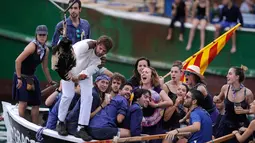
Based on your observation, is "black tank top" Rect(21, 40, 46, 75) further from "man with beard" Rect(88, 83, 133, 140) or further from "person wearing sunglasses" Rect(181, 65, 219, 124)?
"person wearing sunglasses" Rect(181, 65, 219, 124)

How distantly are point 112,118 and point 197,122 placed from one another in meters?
1.17

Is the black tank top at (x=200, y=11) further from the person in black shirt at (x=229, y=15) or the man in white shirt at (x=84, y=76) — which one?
the man in white shirt at (x=84, y=76)

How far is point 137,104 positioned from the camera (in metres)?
13.1

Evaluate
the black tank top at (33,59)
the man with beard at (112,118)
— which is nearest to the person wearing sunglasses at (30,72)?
the black tank top at (33,59)

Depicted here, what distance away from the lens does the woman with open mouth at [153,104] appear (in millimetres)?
13258

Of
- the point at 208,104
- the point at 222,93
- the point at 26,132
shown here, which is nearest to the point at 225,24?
the point at 222,93

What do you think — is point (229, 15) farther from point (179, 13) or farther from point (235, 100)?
point (235, 100)

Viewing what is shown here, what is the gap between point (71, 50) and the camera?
42.1 feet

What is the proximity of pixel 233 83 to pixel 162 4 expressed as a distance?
9.07 m

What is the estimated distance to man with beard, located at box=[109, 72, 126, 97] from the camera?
13.2 metres

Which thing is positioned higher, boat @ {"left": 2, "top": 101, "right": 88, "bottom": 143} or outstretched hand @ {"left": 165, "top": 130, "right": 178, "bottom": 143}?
outstretched hand @ {"left": 165, "top": 130, "right": 178, "bottom": 143}

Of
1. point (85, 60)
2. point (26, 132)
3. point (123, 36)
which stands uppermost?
point (85, 60)

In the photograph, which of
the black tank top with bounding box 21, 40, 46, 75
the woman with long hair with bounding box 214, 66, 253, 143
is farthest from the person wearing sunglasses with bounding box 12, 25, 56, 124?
the woman with long hair with bounding box 214, 66, 253, 143

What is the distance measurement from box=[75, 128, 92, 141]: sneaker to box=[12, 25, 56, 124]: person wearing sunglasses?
1.68m
